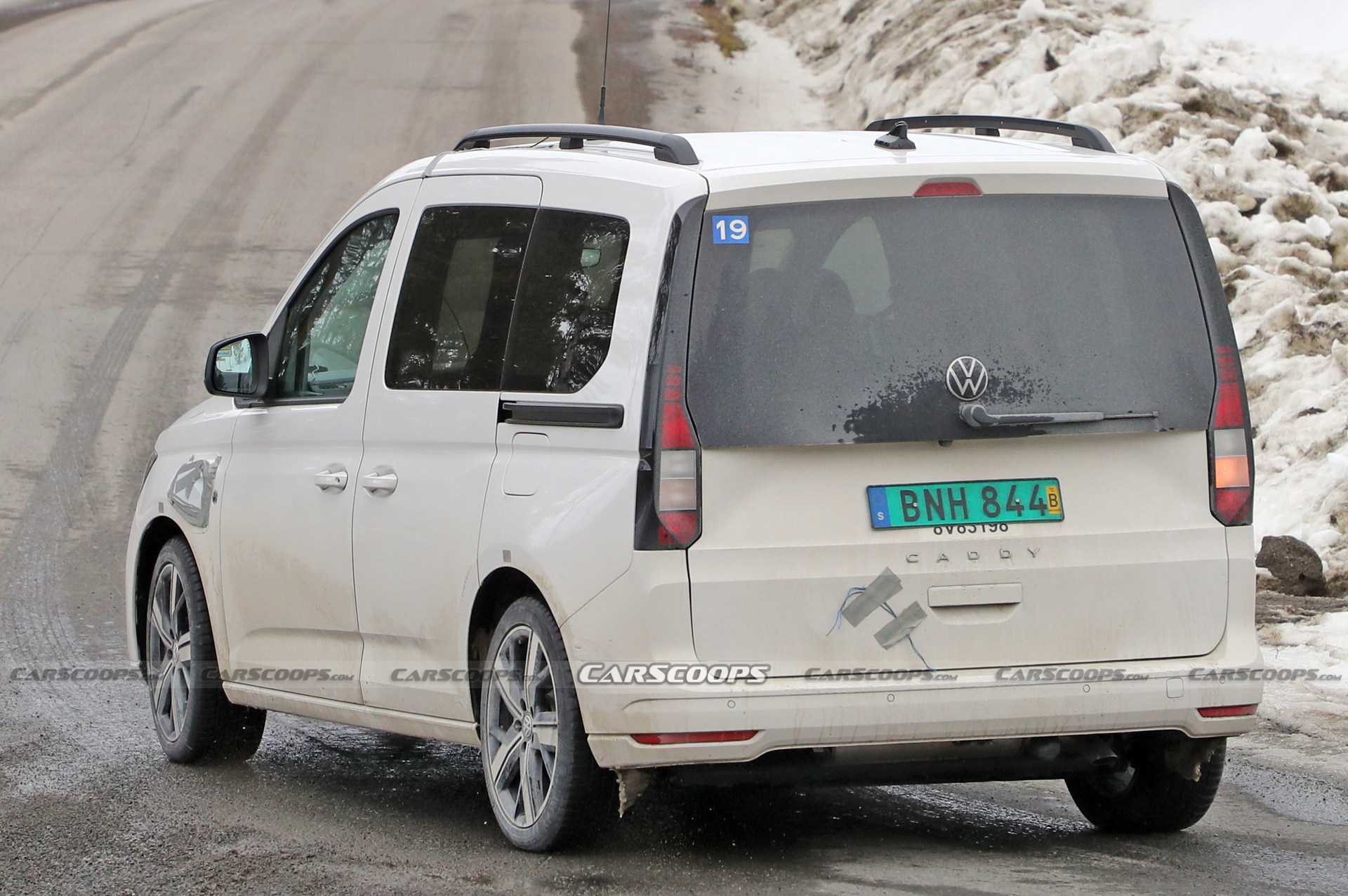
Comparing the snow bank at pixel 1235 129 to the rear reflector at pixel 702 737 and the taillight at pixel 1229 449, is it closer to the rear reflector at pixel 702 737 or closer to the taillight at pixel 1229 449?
the taillight at pixel 1229 449

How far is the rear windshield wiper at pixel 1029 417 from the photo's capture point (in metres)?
4.75

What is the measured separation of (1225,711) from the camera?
16.4 feet

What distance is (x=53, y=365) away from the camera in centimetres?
1609

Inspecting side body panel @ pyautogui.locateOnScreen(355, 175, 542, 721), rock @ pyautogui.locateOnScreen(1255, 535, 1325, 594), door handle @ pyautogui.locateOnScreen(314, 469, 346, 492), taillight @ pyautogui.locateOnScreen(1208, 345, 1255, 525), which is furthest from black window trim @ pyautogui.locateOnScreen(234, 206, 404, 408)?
rock @ pyautogui.locateOnScreen(1255, 535, 1325, 594)

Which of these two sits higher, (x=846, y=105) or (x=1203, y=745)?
(x=1203, y=745)

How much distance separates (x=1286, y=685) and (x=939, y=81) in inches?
586

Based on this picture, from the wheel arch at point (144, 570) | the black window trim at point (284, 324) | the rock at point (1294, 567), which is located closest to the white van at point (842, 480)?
the black window trim at point (284, 324)

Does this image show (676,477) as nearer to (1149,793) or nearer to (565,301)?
(565,301)

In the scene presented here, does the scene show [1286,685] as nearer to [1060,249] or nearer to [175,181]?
[1060,249]

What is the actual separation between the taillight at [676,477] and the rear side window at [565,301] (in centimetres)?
37

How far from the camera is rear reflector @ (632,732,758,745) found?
4.68 meters

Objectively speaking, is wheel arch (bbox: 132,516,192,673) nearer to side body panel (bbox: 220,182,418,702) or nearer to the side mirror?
side body panel (bbox: 220,182,418,702)

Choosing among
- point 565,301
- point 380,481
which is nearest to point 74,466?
point 380,481

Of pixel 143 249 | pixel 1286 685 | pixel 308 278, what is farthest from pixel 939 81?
pixel 308 278
